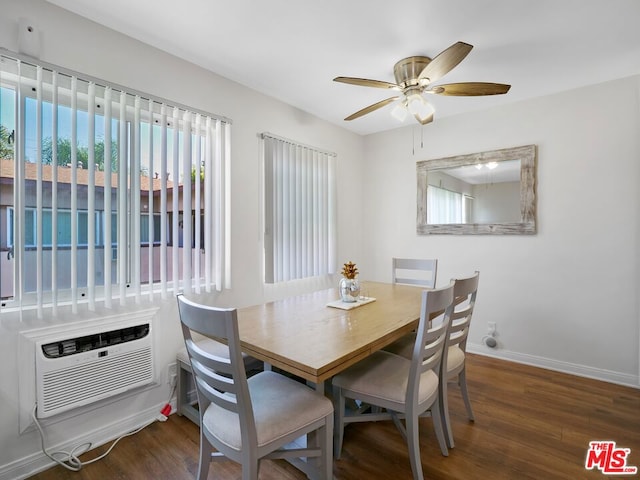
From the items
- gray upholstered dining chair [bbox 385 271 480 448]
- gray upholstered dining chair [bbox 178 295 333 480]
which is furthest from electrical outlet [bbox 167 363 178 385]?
gray upholstered dining chair [bbox 385 271 480 448]

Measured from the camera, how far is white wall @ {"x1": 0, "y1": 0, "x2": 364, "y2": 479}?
5.10ft

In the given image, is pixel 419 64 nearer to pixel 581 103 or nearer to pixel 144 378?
pixel 581 103

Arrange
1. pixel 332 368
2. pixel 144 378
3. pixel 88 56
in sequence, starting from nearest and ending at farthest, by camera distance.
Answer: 1. pixel 332 368
2. pixel 88 56
3. pixel 144 378

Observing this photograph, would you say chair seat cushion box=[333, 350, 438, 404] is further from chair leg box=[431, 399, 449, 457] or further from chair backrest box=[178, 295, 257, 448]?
chair backrest box=[178, 295, 257, 448]

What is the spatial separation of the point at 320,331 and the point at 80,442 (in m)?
1.51

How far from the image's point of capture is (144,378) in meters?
1.96

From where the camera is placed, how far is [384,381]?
5.06 feet

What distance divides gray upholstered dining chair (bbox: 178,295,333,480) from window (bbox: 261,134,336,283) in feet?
4.93

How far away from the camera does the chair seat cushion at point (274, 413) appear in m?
1.18

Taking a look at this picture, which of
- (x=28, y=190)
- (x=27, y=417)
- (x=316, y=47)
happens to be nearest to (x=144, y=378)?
(x=27, y=417)

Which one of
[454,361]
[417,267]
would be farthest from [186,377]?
[417,267]

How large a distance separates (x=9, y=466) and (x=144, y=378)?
2.12ft

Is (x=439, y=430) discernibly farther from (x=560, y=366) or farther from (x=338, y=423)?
(x=560, y=366)

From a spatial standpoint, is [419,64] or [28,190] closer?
[28,190]
